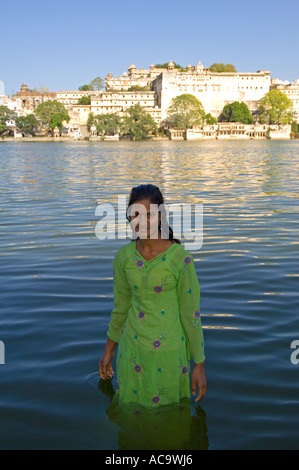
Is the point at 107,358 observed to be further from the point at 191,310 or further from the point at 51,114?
the point at 51,114

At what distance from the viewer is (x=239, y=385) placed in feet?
12.5

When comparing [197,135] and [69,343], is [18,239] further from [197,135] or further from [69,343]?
[197,135]

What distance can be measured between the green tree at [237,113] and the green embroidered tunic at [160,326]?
11183cm

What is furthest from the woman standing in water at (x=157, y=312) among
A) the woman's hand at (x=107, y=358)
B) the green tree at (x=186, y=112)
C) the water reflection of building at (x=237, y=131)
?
the water reflection of building at (x=237, y=131)

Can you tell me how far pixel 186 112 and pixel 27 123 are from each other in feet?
111

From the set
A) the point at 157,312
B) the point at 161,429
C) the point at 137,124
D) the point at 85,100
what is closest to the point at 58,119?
the point at 137,124

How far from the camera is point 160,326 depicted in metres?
2.95

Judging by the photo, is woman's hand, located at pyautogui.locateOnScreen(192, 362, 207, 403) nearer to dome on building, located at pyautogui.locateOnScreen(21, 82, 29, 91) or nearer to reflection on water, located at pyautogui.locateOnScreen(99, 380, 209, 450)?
reflection on water, located at pyautogui.locateOnScreen(99, 380, 209, 450)

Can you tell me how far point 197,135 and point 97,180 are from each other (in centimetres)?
8920

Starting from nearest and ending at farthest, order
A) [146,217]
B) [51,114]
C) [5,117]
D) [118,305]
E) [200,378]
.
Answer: [146,217] → [200,378] → [118,305] → [51,114] → [5,117]

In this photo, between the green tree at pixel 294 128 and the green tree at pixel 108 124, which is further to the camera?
the green tree at pixel 294 128

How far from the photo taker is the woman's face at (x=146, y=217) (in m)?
2.90

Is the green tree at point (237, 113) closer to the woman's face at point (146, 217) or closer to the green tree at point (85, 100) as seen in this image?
the green tree at point (85, 100)
